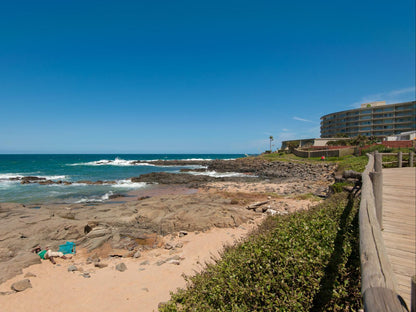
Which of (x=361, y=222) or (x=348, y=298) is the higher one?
(x=361, y=222)

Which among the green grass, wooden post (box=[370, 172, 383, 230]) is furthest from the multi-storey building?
wooden post (box=[370, 172, 383, 230])

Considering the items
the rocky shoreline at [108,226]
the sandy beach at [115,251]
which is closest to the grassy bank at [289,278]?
the sandy beach at [115,251]

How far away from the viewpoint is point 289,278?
3566 mm

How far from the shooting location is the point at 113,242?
975 cm

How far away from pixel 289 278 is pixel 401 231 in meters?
3.86

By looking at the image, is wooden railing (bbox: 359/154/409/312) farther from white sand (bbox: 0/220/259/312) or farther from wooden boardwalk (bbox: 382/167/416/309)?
white sand (bbox: 0/220/259/312)

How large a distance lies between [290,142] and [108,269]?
89.7m

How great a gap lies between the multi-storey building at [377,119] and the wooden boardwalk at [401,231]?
83242 mm

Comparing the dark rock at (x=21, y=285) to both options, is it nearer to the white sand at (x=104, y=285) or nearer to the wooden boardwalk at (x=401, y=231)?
the white sand at (x=104, y=285)

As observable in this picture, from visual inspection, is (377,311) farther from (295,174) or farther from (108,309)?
(295,174)

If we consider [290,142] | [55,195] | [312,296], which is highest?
[290,142]

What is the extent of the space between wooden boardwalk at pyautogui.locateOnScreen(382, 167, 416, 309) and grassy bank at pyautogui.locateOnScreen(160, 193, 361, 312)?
75 cm

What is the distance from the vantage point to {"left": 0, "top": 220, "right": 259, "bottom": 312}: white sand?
19.2 ft

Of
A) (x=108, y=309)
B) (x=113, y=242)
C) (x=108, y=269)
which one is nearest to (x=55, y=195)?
(x=113, y=242)
